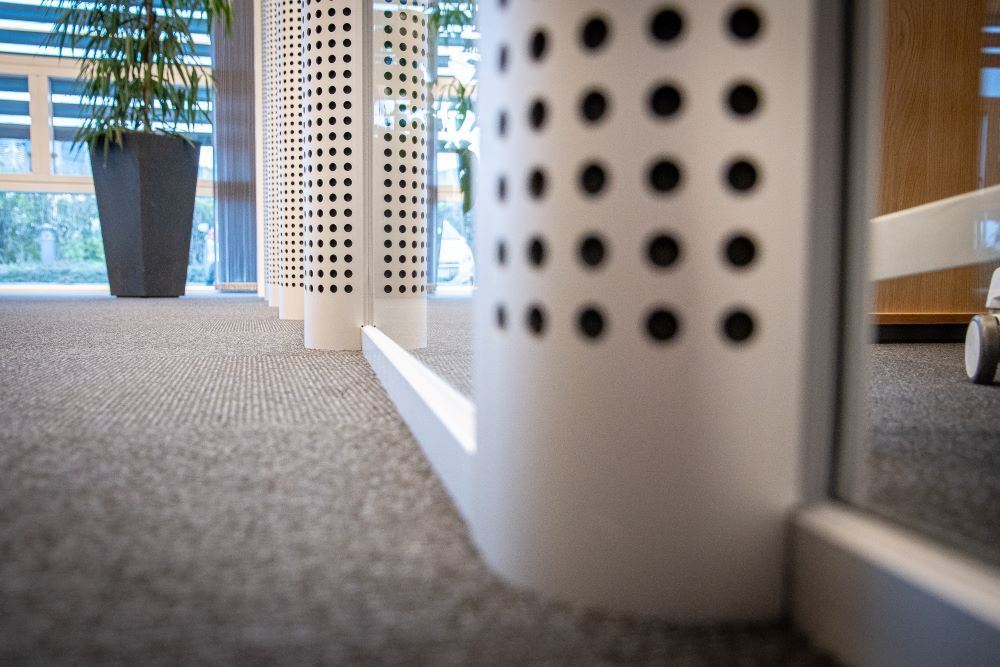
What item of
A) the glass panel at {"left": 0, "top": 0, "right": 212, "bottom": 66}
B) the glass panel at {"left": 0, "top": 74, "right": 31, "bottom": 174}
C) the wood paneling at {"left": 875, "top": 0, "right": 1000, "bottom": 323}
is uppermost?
the glass panel at {"left": 0, "top": 0, "right": 212, "bottom": 66}

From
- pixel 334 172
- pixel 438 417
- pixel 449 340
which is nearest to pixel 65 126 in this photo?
pixel 334 172

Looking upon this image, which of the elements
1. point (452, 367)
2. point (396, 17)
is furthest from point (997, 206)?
point (396, 17)

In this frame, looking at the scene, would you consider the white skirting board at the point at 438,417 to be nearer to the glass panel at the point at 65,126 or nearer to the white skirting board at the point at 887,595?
the white skirting board at the point at 887,595

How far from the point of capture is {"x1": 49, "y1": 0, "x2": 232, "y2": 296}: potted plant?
150 inches

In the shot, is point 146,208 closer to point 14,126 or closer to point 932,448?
point 14,126

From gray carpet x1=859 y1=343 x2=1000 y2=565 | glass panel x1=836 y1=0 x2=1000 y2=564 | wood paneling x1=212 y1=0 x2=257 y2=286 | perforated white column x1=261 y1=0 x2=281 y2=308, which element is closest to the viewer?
gray carpet x1=859 y1=343 x2=1000 y2=565

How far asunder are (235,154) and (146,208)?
1.40 meters

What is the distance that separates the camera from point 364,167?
5.93 feet

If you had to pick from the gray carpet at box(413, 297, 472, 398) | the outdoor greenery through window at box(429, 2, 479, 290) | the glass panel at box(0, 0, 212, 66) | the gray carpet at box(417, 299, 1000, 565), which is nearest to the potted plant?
the glass panel at box(0, 0, 212, 66)

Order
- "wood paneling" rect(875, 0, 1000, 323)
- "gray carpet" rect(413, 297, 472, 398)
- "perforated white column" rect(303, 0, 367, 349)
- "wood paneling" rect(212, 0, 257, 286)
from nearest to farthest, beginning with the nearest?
"gray carpet" rect(413, 297, 472, 398)
"perforated white column" rect(303, 0, 367, 349)
"wood paneling" rect(875, 0, 1000, 323)
"wood paneling" rect(212, 0, 257, 286)

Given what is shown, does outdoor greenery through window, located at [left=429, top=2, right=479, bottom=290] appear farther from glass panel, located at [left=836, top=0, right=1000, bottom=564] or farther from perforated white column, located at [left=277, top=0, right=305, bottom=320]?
perforated white column, located at [left=277, top=0, right=305, bottom=320]

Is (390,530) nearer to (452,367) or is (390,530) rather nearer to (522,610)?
(522,610)

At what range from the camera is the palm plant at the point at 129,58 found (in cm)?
378

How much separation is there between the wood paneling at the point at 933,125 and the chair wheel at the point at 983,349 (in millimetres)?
652
